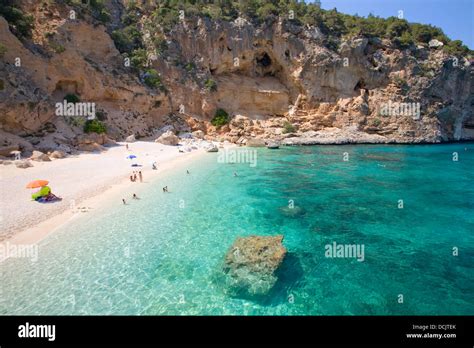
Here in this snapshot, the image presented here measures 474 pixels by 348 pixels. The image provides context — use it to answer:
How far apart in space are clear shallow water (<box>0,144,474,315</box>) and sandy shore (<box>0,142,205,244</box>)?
128 centimetres

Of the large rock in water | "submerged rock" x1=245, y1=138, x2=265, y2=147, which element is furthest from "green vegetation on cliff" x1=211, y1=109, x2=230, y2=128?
the large rock in water

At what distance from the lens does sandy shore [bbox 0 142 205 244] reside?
1228 cm

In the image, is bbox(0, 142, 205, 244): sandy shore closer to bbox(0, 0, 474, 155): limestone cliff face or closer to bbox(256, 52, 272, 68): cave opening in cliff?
bbox(0, 0, 474, 155): limestone cliff face

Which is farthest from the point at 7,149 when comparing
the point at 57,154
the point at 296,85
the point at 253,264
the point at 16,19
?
the point at 296,85

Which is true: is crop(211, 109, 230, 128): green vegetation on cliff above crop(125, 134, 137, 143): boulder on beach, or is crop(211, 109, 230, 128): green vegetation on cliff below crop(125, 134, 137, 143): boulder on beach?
above

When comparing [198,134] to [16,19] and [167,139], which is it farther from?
[16,19]

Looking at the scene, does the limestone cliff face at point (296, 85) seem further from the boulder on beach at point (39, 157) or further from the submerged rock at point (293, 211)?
the submerged rock at point (293, 211)

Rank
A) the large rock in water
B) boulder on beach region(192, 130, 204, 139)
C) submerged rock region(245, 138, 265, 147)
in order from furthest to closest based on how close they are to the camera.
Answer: boulder on beach region(192, 130, 204, 139) → submerged rock region(245, 138, 265, 147) → the large rock in water

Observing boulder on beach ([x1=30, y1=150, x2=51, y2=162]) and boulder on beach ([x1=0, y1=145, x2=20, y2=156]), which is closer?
boulder on beach ([x1=0, y1=145, x2=20, y2=156])

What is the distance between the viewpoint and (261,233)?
1228 cm

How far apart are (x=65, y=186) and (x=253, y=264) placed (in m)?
15.1

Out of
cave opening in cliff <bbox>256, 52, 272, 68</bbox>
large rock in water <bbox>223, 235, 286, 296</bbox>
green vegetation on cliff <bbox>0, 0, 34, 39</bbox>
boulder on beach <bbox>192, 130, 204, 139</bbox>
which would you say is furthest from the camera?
cave opening in cliff <bbox>256, 52, 272, 68</bbox>
